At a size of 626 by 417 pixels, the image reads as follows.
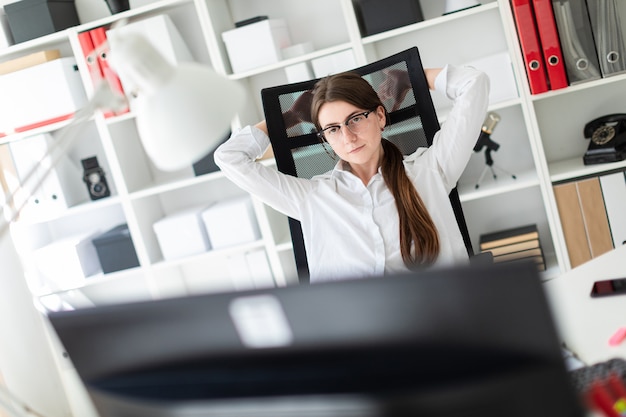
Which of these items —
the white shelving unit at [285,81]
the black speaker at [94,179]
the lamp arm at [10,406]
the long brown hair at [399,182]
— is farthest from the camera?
the black speaker at [94,179]

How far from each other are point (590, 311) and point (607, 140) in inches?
71.4

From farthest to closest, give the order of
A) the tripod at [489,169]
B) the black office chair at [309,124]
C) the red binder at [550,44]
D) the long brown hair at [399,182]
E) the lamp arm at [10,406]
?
1. the tripod at [489,169]
2. the red binder at [550,44]
3. the black office chair at [309,124]
4. the long brown hair at [399,182]
5. the lamp arm at [10,406]

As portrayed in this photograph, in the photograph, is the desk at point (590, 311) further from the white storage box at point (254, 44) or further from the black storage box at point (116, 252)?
the black storage box at point (116, 252)

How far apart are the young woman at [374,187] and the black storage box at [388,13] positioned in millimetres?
1008

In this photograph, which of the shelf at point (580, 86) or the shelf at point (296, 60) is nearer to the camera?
the shelf at point (580, 86)

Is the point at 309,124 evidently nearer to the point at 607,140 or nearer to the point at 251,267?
the point at 251,267

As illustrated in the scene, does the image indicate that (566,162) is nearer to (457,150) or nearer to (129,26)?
(457,150)

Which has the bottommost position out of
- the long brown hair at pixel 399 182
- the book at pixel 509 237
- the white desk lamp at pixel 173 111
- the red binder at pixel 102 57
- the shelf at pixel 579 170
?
the book at pixel 509 237

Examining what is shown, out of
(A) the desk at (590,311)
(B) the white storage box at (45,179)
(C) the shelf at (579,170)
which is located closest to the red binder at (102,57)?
(B) the white storage box at (45,179)

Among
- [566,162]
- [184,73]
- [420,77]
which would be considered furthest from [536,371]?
[566,162]

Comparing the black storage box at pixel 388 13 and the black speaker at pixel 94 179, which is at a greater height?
the black storage box at pixel 388 13

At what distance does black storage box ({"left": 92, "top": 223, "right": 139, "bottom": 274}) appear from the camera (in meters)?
3.42

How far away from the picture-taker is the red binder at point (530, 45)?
2.92 metres

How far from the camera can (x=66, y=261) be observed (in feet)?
11.2
